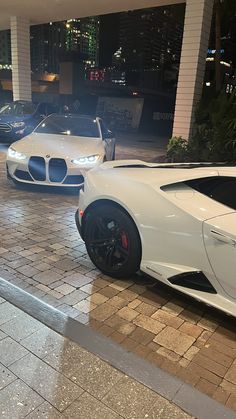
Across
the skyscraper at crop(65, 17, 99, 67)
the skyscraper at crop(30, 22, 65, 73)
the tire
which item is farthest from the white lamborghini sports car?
the skyscraper at crop(30, 22, 65, 73)

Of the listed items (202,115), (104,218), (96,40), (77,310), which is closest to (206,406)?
(77,310)

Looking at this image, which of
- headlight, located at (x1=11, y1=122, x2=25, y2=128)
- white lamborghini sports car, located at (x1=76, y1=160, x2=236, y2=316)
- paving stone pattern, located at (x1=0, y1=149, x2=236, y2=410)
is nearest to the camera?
paving stone pattern, located at (x1=0, y1=149, x2=236, y2=410)

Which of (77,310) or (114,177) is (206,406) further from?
(114,177)

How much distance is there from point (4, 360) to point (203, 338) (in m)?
1.34

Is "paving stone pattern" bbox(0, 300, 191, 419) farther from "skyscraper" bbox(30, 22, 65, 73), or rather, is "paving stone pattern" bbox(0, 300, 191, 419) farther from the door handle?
"skyscraper" bbox(30, 22, 65, 73)

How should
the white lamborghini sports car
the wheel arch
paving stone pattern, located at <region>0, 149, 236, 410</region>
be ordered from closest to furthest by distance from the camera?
paving stone pattern, located at <region>0, 149, 236, 410</region> → the white lamborghini sports car → the wheel arch

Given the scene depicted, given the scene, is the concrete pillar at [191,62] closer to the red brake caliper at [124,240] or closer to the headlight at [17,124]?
the headlight at [17,124]

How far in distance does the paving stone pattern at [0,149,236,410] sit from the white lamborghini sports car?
24 cm

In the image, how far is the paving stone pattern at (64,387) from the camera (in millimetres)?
1864

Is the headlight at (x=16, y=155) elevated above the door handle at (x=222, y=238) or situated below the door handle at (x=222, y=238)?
below

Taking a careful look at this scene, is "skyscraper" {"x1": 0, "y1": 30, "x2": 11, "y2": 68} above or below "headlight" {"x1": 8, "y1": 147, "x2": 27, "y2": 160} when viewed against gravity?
above

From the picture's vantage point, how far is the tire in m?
3.02

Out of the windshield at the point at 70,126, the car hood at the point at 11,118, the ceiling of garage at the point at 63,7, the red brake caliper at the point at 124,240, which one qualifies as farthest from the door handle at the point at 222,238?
the ceiling of garage at the point at 63,7

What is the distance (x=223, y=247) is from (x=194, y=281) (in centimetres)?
38
